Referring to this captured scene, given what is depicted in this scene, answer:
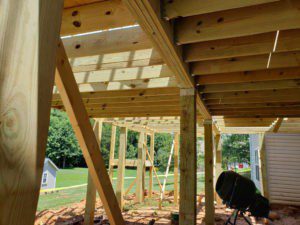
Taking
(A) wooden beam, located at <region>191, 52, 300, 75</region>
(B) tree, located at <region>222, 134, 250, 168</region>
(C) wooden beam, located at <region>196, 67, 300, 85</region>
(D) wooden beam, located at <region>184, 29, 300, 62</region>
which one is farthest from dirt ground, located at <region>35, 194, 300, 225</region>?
(B) tree, located at <region>222, 134, 250, 168</region>

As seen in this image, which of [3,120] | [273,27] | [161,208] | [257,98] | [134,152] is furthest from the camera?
[134,152]

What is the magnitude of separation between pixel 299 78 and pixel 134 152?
2494 centimetres

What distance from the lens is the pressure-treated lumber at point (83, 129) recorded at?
134 cm

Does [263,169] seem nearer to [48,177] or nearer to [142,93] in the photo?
[142,93]

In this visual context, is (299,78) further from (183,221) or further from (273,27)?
(183,221)

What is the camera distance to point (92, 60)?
352cm

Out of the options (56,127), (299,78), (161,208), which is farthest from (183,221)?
(56,127)

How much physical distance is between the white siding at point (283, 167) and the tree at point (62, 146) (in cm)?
2334

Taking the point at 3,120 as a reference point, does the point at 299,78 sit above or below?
above

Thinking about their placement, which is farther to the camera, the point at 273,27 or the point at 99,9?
the point at 99,9

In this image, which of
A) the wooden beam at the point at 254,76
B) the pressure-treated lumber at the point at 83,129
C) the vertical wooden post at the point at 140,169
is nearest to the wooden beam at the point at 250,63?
the wooden beam at the point at 254,76

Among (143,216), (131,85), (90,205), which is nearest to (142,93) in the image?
(131,85)

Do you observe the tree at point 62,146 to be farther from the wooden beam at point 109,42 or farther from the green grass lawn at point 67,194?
the wooden beam at point 109,42

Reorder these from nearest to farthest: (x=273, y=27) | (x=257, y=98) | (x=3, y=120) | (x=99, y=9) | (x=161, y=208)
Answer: (x=3, y=120)
(x=273, y=27)
(x=99, y=9)
(x=257, y=98)
(x=161, y=208)
